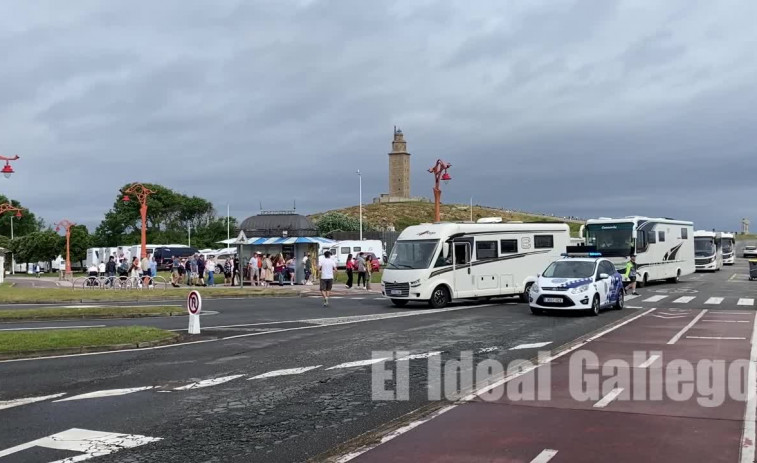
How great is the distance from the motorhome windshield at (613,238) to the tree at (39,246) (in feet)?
238

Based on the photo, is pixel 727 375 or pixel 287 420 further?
pixel 727 375

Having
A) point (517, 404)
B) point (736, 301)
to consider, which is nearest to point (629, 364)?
point (517, 404)

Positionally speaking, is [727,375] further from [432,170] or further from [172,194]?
[172,194]

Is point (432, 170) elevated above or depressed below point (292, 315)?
above

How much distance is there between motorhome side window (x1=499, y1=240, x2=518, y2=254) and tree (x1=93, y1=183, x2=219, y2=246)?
77.1 meters

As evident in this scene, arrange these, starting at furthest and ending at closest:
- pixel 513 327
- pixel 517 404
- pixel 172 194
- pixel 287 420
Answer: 1. pixel 172 194
2. pixel 513 327
3. pixel 517 404
4. pixel 287 420

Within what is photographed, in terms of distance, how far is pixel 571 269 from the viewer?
19.8 m

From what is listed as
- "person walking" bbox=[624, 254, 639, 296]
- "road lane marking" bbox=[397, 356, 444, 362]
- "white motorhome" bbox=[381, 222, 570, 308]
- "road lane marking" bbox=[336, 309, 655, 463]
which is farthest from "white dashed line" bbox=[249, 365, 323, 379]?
"person walking" bbox=[624, 254, 639, 296]

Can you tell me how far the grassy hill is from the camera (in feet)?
438

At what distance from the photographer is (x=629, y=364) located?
1053 centimetres

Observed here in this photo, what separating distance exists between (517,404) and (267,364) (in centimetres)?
472

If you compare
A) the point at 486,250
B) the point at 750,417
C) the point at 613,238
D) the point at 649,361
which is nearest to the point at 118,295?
the point at 486,250

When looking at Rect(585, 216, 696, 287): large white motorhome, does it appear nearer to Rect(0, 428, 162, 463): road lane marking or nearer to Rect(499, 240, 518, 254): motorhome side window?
Rect(499, 240, 518, 254): motorhome side window

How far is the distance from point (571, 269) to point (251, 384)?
498 inches
